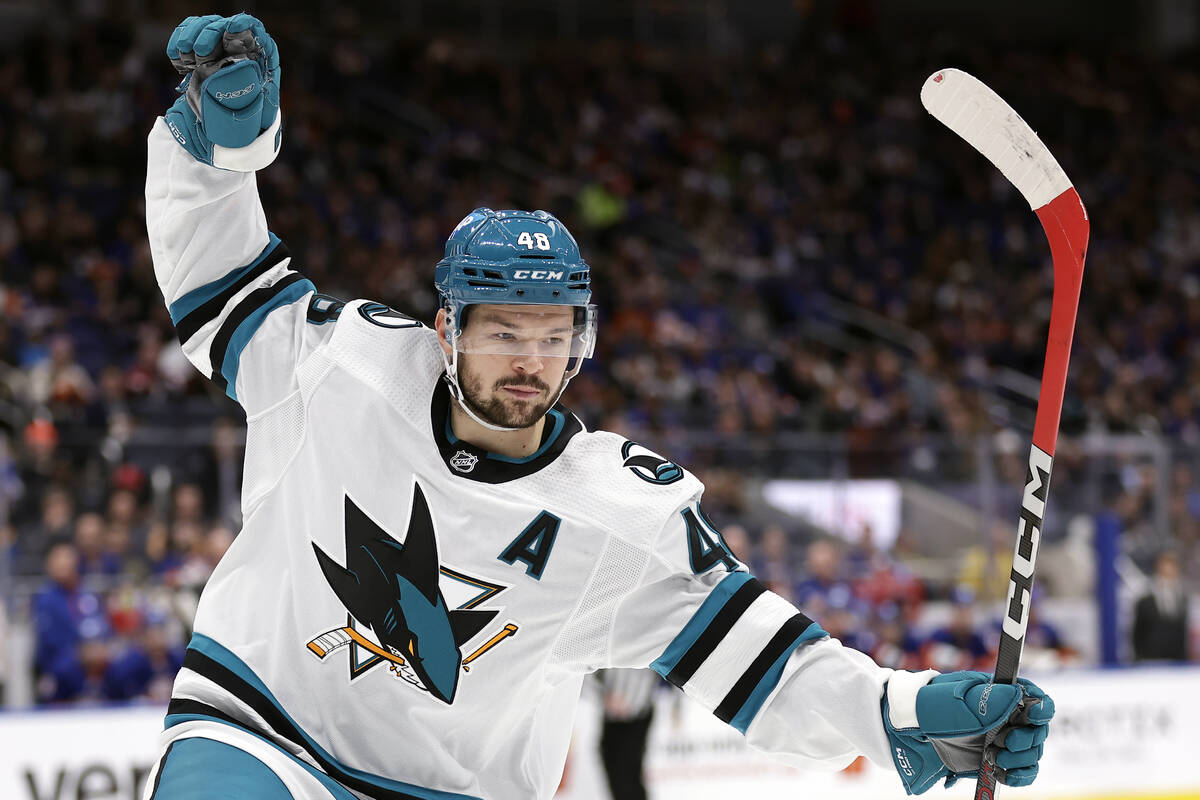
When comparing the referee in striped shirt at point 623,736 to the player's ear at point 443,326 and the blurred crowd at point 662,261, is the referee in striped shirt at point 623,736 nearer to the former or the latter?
the blurred crowd at point 662,261

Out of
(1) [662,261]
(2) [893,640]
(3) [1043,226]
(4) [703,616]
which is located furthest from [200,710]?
(1) [662,261]

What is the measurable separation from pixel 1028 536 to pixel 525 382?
2.65ft

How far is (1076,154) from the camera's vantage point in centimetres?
1565

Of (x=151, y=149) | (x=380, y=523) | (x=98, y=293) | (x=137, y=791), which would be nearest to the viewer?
(x=380, y=523)

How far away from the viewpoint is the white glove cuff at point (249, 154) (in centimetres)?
228

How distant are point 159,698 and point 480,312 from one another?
4.21 meters

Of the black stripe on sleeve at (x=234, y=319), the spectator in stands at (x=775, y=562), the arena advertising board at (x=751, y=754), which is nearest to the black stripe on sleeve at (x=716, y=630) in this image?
the black stripe on sleeve at (x=234, y=319)

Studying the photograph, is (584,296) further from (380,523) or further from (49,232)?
(49,232)

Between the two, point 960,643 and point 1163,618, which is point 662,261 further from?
point 960,643

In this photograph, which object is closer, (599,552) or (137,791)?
(599,552)

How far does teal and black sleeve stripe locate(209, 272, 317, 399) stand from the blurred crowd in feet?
12.6

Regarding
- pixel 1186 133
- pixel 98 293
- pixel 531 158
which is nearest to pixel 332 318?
pixel 98 293

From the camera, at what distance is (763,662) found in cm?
220

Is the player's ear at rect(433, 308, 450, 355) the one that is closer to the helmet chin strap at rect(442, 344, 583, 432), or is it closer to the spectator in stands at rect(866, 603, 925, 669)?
the helmet chin strap at rect(442, 344, 583, 432)
